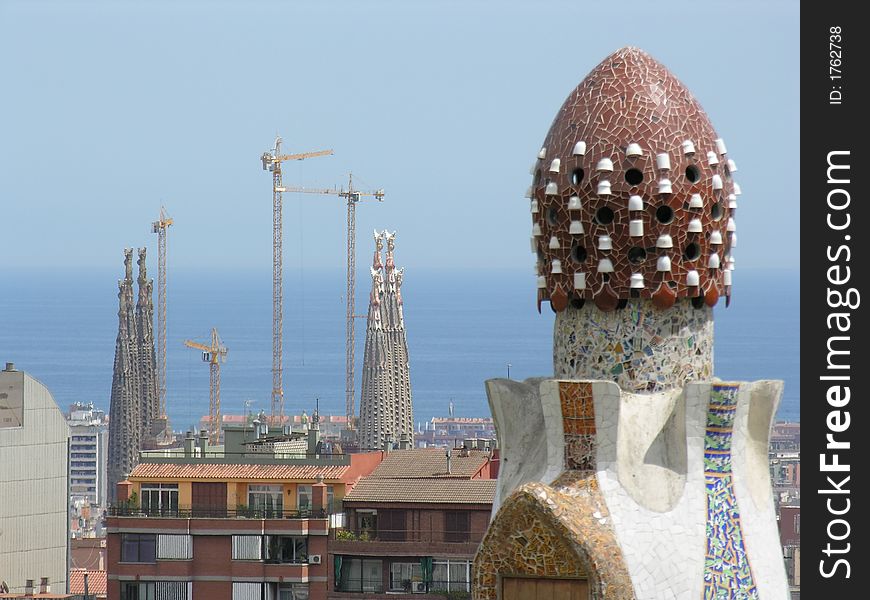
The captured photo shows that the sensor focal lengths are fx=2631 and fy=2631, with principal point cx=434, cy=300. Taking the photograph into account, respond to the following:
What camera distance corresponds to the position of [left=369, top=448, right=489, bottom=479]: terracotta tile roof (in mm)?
47500

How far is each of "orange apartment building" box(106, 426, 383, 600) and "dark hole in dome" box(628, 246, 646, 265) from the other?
3475 cm

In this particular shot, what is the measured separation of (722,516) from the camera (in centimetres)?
1220

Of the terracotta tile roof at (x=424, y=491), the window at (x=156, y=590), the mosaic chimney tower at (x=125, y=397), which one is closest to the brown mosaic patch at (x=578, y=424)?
the terracotta tile roof at (x=424, y=491)

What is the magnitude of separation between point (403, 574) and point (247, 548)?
3.05m

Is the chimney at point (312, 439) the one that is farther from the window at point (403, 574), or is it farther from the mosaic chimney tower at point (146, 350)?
the mosaic chimney tower at point (146, 350)

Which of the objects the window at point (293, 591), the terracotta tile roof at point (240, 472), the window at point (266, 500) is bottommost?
the window at point (293, 591)

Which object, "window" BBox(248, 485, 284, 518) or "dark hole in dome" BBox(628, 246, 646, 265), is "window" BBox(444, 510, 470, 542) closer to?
"window" BBox(248, 485, 284, 518)

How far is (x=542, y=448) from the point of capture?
12.4 m

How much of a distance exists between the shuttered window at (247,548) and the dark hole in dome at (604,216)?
116 ft

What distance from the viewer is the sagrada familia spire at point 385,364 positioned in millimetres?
107562

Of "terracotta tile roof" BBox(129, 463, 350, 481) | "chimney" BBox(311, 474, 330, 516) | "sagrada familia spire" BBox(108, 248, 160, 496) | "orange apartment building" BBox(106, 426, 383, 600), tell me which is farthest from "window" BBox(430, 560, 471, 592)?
"sagrada familia spire" BBox(108, 248, 160, 496)

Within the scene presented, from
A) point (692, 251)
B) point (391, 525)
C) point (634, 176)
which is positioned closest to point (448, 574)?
point (391, 525)
